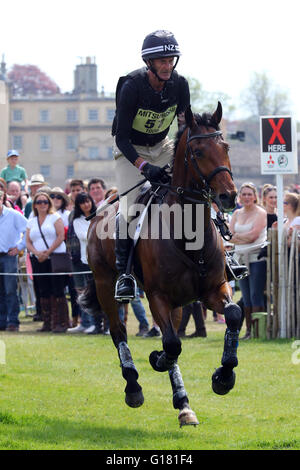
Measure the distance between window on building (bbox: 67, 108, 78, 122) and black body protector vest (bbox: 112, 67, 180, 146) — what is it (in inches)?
4168

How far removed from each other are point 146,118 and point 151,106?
6.2 inches

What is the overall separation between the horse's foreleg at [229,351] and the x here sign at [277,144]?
651 centimetres

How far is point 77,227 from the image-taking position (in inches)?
589

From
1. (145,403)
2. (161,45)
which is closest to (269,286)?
(145,403)

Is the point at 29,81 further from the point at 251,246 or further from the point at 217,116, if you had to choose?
the point at 217,116

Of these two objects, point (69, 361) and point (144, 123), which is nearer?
point (144, 123)

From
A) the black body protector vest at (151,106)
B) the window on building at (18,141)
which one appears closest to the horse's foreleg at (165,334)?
the black body protector vest at (151,106)

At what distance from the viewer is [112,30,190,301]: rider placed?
778cm

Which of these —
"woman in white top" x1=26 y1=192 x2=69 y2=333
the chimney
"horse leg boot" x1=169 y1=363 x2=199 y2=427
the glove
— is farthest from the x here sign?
the chimney

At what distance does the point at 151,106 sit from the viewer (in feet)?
26.3

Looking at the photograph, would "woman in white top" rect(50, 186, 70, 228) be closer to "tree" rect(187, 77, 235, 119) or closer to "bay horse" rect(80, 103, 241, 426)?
"bay horse" rect(80, 103, 241, 426)
